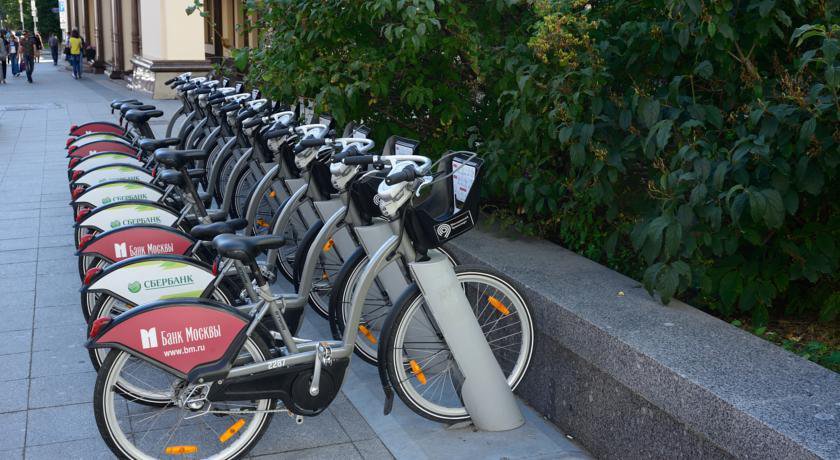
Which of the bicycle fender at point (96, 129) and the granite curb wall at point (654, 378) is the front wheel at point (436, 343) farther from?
the bicycle fender at point (96, 129)

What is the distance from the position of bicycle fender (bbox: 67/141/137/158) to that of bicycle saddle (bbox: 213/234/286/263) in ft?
13.6

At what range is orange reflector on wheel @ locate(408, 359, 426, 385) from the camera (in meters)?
3.92

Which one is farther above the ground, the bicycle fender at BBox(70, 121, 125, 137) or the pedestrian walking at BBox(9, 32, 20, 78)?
the bicycle fender at BBox(70, 121, 125, 137)

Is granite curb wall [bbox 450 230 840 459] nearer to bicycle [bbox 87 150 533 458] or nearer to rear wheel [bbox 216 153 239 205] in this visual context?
bicycle [bbox 87 150 533 458]

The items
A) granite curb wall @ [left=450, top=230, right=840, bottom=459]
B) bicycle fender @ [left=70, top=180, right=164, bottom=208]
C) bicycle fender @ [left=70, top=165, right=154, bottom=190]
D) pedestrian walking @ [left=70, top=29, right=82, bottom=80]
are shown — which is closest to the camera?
granite curb wall @ [left=450, top=230, right=840, bottom=459]

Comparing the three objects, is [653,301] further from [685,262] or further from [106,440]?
[106,440]

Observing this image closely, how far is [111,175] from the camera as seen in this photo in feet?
20.0

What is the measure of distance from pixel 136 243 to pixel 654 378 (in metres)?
2.58

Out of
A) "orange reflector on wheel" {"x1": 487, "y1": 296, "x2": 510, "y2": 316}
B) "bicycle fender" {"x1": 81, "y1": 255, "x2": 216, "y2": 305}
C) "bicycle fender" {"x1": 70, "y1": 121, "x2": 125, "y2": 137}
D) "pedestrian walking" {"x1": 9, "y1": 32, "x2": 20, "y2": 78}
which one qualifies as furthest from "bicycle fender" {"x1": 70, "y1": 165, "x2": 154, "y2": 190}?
"pedestrian walking" {"x1": 9, "y1": 32, "x2": 20, "y2": 78}

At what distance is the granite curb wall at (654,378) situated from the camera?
112 inches

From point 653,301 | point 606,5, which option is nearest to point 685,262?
point 653,301

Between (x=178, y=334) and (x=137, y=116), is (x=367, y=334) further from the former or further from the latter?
(x=137, y=116)

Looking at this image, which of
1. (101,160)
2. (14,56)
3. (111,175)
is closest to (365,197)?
(111,175)

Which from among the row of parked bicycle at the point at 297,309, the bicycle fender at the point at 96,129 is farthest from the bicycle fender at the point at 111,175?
the bicycle fender at the point at 96,129
